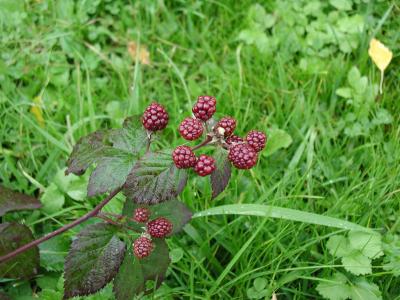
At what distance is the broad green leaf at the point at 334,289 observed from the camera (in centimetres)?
188

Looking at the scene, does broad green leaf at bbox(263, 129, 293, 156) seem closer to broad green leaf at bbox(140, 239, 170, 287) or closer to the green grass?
the green grass

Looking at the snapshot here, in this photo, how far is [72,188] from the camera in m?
2.20

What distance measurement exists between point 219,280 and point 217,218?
339 millimetres

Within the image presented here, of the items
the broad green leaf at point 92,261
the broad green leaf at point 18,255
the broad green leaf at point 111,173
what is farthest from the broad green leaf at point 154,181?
the broad green leaf at point 18,255

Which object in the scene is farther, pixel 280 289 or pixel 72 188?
pixel 72 188

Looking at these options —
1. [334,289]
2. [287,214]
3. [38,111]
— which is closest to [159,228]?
[287,214]

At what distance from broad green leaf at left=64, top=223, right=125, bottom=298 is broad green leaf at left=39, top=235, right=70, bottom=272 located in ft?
1.53

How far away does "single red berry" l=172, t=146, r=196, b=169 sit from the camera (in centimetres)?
133

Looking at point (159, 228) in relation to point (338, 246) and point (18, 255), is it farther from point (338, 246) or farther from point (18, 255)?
point (338, 246)

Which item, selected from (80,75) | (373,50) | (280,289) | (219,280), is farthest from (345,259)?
(80,75)

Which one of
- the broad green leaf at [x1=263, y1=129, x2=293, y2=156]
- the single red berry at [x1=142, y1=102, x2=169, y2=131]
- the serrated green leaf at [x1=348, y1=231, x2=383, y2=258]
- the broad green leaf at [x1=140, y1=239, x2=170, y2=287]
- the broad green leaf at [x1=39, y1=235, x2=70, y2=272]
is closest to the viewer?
the single red berry at [x1=142, y1=102, x2=169, y2=131]

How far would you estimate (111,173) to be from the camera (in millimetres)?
1443

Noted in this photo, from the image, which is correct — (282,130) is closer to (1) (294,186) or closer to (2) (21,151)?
(1) (294,186)

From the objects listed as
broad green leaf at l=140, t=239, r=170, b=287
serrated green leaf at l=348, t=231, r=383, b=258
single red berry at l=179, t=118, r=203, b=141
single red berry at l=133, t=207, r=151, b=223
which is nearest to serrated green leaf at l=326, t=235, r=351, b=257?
serrated green leaf at l=348, t=231, r=383, b=258
